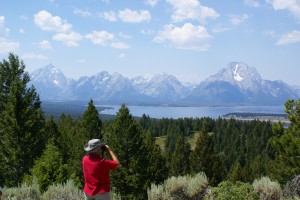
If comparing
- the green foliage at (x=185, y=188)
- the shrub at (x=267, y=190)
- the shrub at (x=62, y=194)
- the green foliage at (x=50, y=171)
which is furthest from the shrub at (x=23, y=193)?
the shrub at (x=267, y=190)

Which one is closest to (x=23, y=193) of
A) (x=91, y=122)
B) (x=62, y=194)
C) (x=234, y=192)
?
(x=62, y=194)

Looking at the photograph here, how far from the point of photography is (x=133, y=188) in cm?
3428

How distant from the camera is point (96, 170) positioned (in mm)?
6973

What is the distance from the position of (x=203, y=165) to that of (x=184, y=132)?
109 metres

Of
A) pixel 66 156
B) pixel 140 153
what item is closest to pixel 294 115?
pixel 140 153

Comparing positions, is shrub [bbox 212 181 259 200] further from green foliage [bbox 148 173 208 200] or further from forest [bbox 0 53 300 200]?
green foliage [bbox 148 173 208 200]

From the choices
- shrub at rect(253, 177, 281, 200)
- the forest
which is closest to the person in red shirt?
the forest

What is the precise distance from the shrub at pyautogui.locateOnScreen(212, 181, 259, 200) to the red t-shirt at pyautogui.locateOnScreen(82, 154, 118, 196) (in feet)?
20.6

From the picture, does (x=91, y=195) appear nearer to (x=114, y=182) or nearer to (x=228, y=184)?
(x=228, y=184)

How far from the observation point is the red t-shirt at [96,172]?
6952 mm

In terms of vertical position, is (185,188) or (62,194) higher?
(62,194)

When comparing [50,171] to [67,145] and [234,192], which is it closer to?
[234,192]

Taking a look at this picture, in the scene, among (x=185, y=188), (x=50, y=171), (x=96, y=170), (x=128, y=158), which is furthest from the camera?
(x=128, y=158)

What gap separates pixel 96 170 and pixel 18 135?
919 inches
